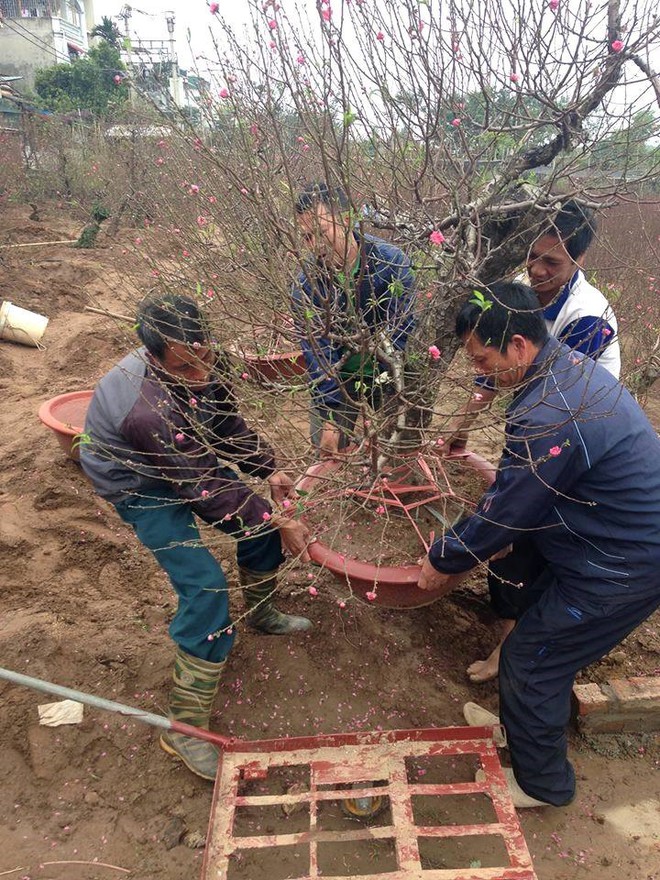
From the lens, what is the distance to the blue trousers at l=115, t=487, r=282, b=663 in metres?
2.18

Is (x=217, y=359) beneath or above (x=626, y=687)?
→ above

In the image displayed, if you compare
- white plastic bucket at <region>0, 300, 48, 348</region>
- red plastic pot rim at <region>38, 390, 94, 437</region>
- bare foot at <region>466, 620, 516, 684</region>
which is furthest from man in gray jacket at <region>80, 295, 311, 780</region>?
white plastic bucket at <region>0, 300, 48, 348</region>

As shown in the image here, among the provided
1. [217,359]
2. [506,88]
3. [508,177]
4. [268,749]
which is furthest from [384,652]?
[506,88]

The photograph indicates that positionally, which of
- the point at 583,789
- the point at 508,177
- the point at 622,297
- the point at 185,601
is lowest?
the point at 583,789

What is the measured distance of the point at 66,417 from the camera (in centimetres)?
419

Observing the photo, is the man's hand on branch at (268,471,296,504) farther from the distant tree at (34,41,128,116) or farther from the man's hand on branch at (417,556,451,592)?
the distant tree at (34,41,128,116)

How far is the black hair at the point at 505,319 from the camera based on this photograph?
1.78 metres

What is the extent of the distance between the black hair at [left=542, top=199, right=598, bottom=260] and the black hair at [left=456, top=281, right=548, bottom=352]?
496 mm

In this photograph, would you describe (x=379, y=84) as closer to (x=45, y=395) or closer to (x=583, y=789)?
(x=583, y=789)

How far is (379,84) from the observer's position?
6.64 feet

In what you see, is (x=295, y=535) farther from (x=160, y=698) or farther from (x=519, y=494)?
(x=160, y=698)

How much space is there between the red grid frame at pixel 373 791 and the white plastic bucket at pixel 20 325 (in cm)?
577

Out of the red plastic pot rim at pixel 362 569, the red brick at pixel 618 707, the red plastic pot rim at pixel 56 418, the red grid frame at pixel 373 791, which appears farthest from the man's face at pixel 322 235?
the red plastic pot rim at pixel 56 418

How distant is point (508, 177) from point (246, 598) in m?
2.04
